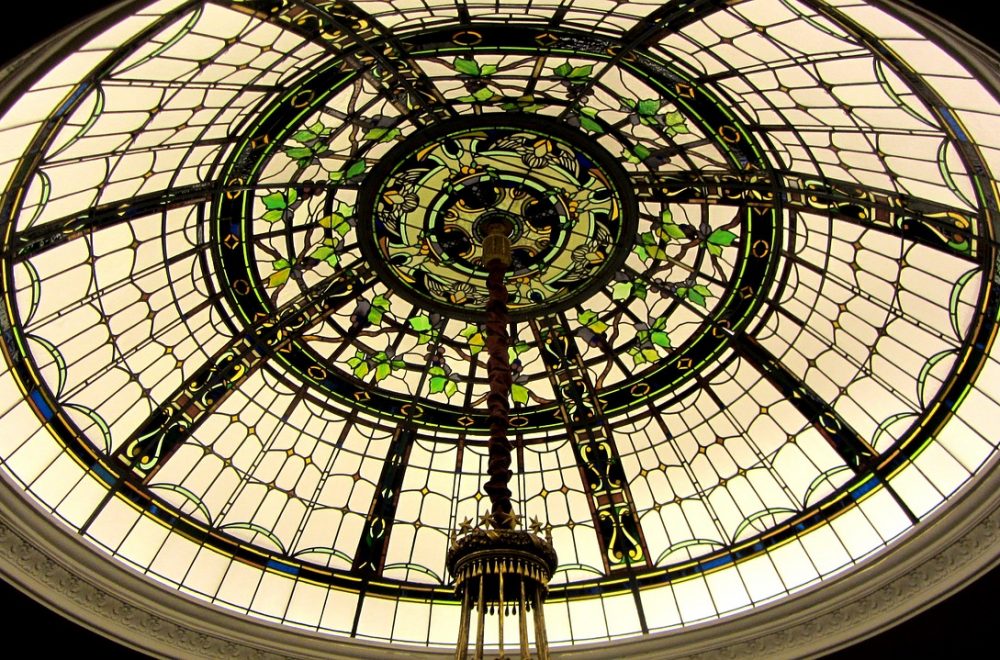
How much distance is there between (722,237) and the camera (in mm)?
15859

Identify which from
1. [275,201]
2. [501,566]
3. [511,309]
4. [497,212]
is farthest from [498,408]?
[275,201]

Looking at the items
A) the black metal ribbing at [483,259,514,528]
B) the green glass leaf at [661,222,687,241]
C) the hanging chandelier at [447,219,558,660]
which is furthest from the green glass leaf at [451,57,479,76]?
the hanging chandelier at [447,219,558,660]

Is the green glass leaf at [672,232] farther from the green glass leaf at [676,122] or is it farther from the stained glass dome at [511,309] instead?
the green glass leaf at [676,122]

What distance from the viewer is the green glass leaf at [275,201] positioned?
1537 centimetres

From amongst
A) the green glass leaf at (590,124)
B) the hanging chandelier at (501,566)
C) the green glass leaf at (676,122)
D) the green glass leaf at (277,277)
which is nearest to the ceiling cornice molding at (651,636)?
the green glass leaf at (277,277)

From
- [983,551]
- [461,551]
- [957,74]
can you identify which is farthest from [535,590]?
[957,74]

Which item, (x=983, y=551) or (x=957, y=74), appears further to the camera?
(x=983, y=551)

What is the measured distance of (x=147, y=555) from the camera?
1505 centimetres

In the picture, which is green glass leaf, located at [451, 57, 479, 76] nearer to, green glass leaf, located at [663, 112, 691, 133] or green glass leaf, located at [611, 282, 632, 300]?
green glass leaf, located at [663, 112, 691, 133]

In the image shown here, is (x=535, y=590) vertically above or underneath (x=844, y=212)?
underneath

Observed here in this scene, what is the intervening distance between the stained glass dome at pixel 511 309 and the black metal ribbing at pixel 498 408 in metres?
3.79

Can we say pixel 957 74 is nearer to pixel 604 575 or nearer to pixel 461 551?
pixel 461 551

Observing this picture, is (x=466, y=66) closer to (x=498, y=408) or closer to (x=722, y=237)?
(x=722, y=237)

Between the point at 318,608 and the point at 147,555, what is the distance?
3.10 m
